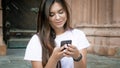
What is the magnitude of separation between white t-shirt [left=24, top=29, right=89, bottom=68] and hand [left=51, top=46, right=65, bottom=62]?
3.8 inches

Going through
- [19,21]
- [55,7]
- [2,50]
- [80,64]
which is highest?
[55,7]

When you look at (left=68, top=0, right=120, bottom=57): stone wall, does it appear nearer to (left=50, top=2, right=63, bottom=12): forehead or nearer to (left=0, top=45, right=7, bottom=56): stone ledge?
(left=0, top=45, right=7, bottom=56): stone ledge

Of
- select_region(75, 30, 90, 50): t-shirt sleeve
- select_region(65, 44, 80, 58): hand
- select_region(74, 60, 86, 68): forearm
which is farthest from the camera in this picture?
select_region(75, 30, 90, 50): t-shirt sleeve

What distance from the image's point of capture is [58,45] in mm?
2146

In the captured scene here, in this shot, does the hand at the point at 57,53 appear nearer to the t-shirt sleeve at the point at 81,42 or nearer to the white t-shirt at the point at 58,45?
the white t-shirt at the point at 58,45

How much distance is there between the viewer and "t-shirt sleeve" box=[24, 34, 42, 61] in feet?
6.95

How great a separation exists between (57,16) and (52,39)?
0.15 metres

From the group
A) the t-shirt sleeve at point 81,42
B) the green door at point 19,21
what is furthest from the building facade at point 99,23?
the t-shirt sleeve at point 81,42

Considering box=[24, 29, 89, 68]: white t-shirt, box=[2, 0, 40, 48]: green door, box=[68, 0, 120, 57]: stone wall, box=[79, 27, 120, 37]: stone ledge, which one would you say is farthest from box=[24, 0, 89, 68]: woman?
box=[2, 0, 40, 48]: green door

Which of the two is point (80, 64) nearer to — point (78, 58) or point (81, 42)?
point (78, 58)

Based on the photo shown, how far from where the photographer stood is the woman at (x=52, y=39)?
6.88 feet

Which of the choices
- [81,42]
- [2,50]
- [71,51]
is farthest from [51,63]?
[2,50]

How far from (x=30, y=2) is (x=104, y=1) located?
2.54 metres

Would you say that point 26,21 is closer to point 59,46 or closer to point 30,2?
point 30,2
